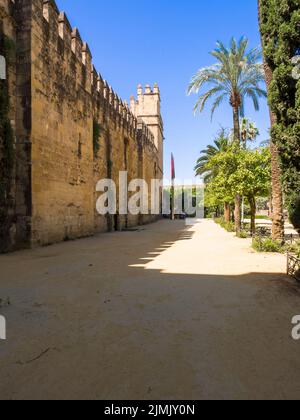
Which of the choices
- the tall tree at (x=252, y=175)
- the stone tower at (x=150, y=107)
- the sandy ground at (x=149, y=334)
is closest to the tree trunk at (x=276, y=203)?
the tall tree at (x=252, y=175)

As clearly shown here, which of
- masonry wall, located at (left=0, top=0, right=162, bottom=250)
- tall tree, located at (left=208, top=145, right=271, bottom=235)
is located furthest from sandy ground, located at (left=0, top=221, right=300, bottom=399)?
tall tree, located at (left=208, top=145, right=271, bottom=235)

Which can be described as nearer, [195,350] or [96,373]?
[96,373]

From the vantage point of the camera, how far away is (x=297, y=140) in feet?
24.8

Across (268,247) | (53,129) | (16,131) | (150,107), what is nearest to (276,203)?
(268,247)

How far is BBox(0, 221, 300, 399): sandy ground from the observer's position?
8.32ft

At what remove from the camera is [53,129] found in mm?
12781

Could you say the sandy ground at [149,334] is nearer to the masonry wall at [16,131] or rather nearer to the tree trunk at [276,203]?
the masonry wall at [16,131]

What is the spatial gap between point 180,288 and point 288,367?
9.57 feet

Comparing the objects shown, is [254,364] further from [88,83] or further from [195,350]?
[88,83]

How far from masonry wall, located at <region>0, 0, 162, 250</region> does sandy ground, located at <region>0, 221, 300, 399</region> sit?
449 centimetres

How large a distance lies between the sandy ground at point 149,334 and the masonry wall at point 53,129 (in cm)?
449

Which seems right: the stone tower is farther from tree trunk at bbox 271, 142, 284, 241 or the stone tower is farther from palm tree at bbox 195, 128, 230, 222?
tree trunk at bbox 271, 142, 284, 241

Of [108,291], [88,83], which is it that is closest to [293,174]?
[108,291]

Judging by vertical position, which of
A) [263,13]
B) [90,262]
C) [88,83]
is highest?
[88,83]
